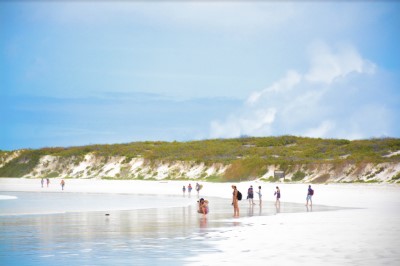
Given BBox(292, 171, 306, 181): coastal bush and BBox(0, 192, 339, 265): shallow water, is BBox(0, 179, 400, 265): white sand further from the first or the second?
BBox(292, 171, 306, 181): coastal bush

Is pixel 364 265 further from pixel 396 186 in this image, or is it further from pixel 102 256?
pixel 396 186

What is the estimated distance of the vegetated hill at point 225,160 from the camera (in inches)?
3007

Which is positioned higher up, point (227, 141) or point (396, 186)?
point (227, 141)

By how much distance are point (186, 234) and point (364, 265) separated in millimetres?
10125

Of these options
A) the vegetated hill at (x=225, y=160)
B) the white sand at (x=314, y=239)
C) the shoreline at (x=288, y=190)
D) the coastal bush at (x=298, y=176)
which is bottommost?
the white sand at (x=314, y=239)

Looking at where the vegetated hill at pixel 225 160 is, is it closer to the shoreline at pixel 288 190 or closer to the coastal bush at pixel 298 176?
the coastal bush at pixel 298 176

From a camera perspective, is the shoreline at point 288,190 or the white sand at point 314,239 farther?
the shoreline at point 288,190

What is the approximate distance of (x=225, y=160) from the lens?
102 m

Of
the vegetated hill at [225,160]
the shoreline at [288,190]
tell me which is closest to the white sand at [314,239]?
the shoreline at [288,190]

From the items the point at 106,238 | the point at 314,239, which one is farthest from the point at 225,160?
the point at 314,239

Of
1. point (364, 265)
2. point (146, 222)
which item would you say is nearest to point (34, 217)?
point (146, 222)

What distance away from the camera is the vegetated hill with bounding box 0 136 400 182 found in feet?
251

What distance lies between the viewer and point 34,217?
3684 centimetres

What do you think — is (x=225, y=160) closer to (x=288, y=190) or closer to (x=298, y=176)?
(x=298, y=176)
